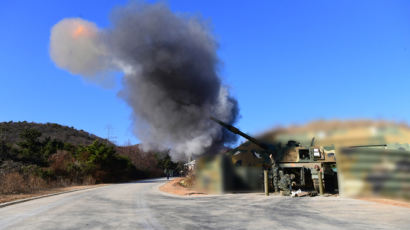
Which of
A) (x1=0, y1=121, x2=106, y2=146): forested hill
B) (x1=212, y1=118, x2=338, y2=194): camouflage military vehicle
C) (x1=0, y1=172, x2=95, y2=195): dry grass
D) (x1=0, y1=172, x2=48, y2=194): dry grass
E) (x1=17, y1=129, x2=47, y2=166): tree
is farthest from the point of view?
(x1=0, y1=121, x2=106, y2=146): forested hill

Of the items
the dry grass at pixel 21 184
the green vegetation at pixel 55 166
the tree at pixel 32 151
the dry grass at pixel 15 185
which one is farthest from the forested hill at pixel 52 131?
the dry grass at pixel 15 185

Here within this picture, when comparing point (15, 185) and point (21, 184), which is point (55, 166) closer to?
point (21, 184)

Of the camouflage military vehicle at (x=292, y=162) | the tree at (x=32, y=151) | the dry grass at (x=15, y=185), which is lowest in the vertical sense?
the dry grass at (x=15, y=185)

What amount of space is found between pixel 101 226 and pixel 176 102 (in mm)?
12958

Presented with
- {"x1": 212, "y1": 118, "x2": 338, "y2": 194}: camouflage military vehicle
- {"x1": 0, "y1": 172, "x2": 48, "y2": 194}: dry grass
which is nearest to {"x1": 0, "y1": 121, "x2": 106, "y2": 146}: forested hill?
{"x1": 0, "y1": 172, "x2": 48, "y2": 194}: dry grass

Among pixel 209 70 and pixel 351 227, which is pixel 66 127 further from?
pixel 351 227

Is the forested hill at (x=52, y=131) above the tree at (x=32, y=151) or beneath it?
above

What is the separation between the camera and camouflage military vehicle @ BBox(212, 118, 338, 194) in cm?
1373

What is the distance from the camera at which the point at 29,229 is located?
6.23 m

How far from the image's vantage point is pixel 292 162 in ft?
46.6

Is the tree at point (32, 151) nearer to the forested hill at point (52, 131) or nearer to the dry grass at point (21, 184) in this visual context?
the dry grass at point (21, 184)

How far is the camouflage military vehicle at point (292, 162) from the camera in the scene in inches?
541

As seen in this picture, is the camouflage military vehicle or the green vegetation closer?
the camouflage military vehicle

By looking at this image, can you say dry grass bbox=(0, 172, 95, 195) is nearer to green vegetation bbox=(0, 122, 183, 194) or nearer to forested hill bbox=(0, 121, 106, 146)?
green vegetation bbox=(0, 122, 183, 194)
